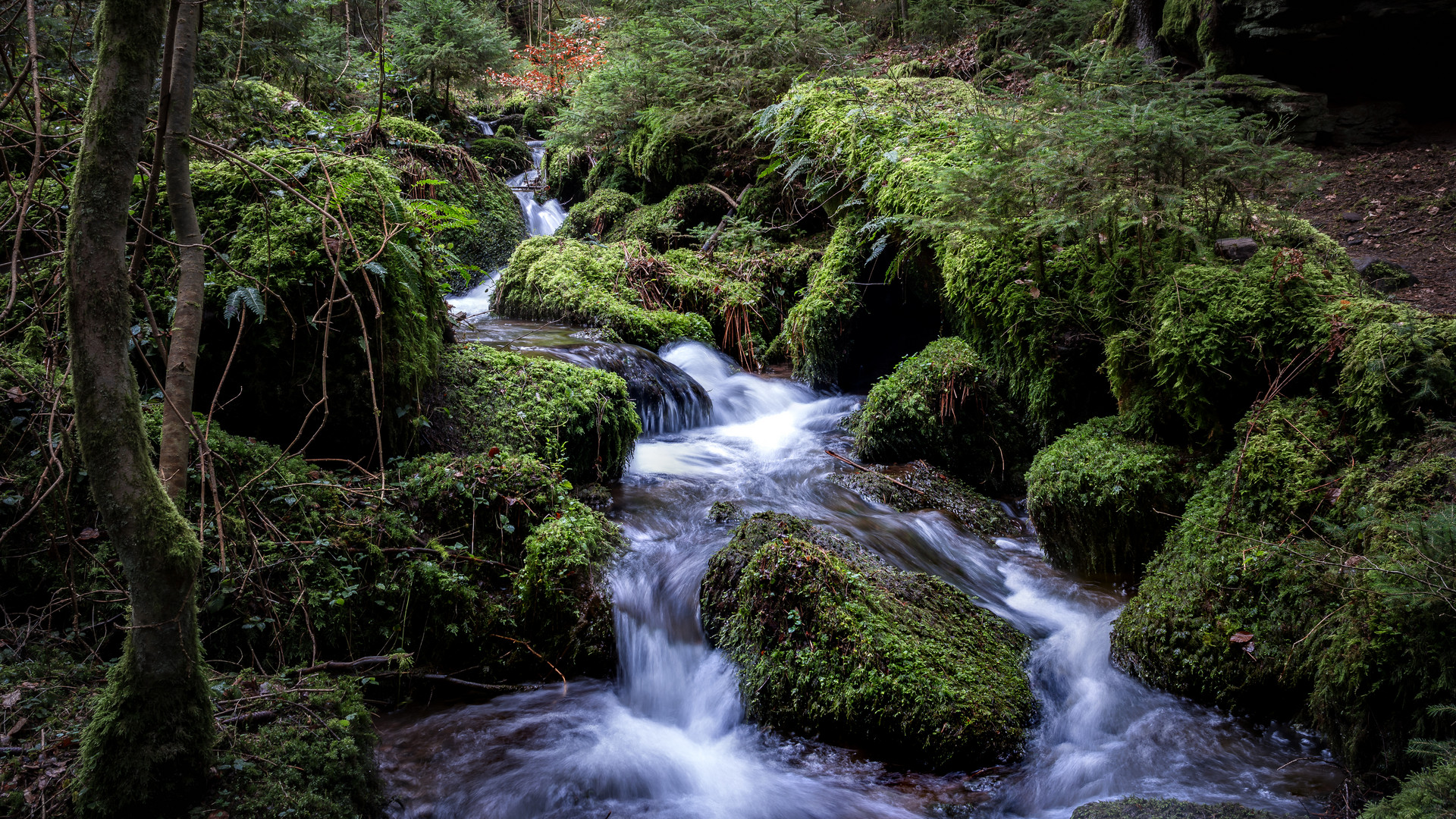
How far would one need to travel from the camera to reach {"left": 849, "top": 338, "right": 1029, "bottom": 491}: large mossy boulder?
655 cm

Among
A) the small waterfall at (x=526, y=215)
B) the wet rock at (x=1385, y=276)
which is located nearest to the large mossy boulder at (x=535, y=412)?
the small waterfall at (x=526, y=215)

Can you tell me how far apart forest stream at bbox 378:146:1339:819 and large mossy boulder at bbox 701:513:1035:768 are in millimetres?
132

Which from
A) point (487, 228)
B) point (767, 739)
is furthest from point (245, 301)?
point (487, 228)

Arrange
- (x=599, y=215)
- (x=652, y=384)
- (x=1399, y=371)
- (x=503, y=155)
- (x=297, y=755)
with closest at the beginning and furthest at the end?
1. (x=297, y=755)
2. (x=1399, y=371)
3. (x=652, y=384)
4. (x=599, y=215)
5. (x=503, y=155)

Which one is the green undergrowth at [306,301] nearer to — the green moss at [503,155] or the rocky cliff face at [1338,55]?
the rocky cliff face at [1338,55]

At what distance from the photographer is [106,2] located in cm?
187

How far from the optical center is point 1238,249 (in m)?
5.08

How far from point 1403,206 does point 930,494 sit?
248 inches

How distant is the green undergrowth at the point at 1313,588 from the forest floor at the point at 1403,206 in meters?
2.64

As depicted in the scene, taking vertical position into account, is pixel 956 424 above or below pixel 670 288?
below

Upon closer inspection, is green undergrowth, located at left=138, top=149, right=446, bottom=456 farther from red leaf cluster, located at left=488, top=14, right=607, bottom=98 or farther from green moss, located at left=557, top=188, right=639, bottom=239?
red leaf cluster, located at left=488, top=14, right=607, bottom=98

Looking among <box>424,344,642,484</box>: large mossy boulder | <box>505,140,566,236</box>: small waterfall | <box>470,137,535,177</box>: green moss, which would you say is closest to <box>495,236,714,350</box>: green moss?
<box>424,344,642,484</box>: large mossy boulder

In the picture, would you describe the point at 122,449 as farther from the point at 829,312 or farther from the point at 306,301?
the point at 829,312

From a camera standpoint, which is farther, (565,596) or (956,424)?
(956,424)
